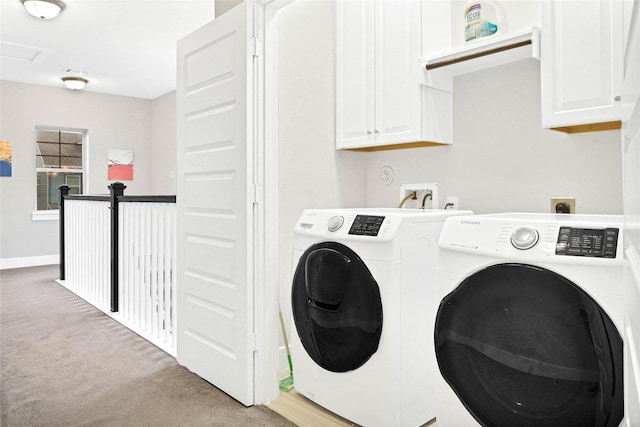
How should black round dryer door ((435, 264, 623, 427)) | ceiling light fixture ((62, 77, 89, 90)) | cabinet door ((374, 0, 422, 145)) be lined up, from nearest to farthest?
black round dryer door ((435, 264, 623, 427))
cabinet door ((374, 0, 422, 145))
ceiling light fixture ((62, 77, 89, 90))

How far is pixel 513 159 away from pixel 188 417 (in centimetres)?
197

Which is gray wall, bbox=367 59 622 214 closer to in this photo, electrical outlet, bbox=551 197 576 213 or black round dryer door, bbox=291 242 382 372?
electrical outlet, bbox=551 197 576 213

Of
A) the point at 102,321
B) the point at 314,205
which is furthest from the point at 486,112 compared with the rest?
the point at 102,321

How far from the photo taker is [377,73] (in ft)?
8.00

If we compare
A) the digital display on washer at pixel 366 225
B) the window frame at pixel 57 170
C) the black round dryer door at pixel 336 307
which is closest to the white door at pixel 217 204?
the black round dryer door at pixel 336 307

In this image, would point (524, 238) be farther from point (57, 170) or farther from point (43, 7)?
point (57, 170)

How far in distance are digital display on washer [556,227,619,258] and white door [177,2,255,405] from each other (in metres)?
1.34

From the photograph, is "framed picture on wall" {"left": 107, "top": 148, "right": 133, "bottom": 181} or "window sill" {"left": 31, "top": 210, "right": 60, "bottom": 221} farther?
"framed picture on wall" {"left": 107, "top": 148, "right": 133, "bottom": 181}

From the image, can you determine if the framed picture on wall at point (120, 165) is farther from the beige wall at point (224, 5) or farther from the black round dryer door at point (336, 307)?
the black round dryer door at point (336, 307)

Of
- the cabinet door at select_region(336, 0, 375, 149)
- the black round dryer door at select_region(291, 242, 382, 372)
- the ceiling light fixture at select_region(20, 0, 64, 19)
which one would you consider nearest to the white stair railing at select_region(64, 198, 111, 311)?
the ceiling light fixture at select_region(20, 0, 64, 19)

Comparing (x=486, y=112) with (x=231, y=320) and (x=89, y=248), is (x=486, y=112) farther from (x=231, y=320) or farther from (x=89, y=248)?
(x=89, y=248)

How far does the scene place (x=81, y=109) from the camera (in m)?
6.85

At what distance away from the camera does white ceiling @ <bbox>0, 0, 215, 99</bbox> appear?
13.1ft

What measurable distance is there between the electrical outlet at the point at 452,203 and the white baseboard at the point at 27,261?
6172 millimetres
